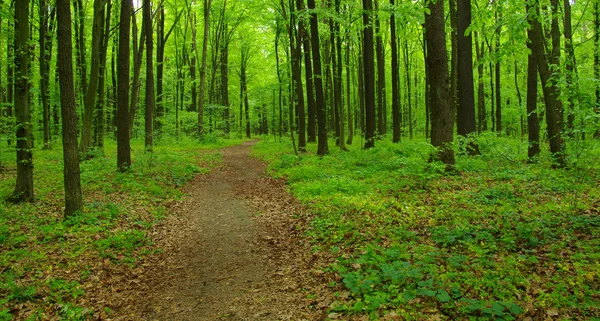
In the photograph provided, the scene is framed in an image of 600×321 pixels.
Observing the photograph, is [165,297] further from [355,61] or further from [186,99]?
[186,99]

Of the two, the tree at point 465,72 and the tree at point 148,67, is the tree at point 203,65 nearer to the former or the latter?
the tree at point 148,67

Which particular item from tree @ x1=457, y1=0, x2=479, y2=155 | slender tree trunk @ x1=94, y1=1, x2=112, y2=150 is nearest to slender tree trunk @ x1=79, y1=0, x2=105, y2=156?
slender tree trunk @ x1=94, y1=1, x2=112, y2=150

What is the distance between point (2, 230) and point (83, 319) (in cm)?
403

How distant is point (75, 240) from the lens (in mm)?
7098

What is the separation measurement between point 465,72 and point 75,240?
14.0 metres

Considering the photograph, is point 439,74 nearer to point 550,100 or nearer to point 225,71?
point 550,100

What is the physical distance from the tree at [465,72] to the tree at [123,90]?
42.3 feet

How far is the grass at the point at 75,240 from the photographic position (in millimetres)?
5074

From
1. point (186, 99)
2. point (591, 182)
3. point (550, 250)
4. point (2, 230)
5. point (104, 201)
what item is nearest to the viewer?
point (550, 250)

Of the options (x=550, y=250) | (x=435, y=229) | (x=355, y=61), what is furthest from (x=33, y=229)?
(x=355, y=61)

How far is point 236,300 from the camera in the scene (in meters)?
5.41

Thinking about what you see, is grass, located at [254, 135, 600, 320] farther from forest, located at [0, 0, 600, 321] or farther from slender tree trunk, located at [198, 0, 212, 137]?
slender tree trunk, located at [198, 0, 212, 137]

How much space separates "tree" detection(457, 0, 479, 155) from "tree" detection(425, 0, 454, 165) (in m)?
4.11

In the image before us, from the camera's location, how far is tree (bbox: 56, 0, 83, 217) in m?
7.56
